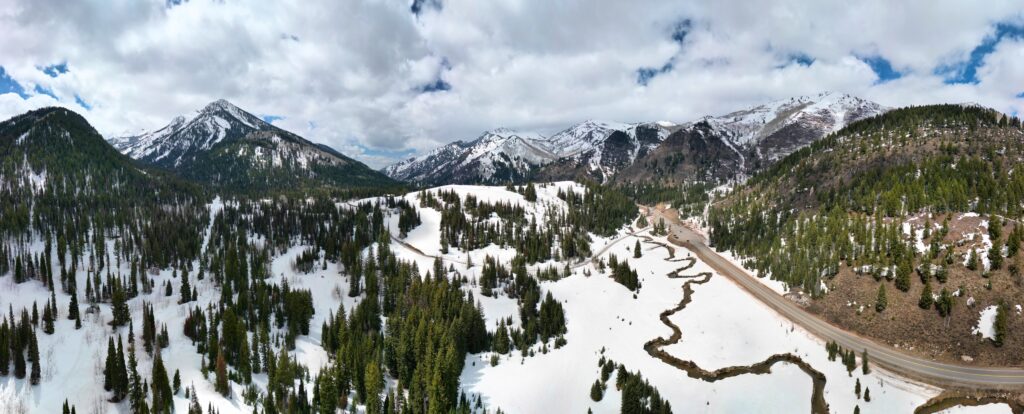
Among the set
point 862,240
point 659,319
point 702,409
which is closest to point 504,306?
point 659,319

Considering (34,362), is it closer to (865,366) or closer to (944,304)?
(865,366)

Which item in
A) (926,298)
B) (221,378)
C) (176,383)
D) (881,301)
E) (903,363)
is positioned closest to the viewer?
(176,383)

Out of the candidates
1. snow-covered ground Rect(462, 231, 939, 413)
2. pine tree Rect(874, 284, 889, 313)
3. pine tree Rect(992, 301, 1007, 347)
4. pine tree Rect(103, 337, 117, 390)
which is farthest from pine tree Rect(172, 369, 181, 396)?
pine tree Rect(992, 301, 1007, 347)

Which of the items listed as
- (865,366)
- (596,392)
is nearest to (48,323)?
(596,392)

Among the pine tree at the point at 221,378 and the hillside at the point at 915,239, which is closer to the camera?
the pine tree at the point at 221,378

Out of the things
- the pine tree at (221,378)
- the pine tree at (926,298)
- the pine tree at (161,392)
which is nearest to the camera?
the pine tree at (161,392)

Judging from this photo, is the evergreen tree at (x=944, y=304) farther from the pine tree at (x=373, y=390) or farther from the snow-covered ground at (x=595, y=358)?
the pine tree at (x=373, y=390)

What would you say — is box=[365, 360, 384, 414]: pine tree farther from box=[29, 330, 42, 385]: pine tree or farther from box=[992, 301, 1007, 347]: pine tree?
box=[992, 301, 1007, 347]: pine tree

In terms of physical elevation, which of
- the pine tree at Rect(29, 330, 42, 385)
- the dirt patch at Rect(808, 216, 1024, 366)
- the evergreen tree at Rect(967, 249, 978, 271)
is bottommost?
the pine tree at Rect(29, 330, 42, 385)

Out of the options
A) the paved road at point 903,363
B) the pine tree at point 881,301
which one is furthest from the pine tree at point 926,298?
the paved road at point 903,363
